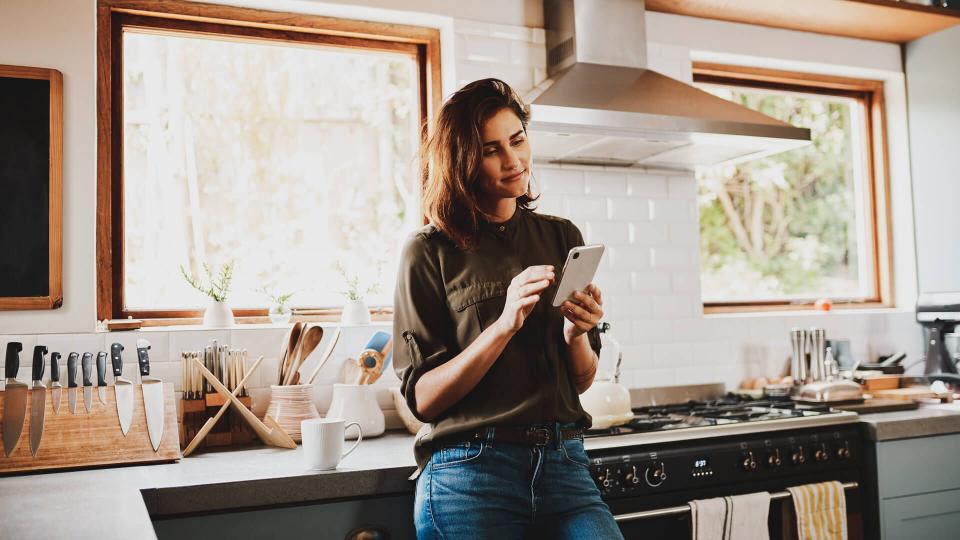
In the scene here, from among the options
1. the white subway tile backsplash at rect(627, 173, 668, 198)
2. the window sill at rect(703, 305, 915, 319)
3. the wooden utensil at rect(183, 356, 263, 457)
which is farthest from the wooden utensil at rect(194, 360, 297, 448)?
the window sill at rect(703, 305, 915, 319)

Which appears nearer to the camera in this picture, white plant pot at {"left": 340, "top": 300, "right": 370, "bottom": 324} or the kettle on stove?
the kettle on stove

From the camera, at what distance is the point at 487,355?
1602 millimetres

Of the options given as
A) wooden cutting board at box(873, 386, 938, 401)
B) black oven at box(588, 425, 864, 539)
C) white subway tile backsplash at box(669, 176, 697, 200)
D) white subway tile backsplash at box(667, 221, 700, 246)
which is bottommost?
black oven at box(588, 425, 864, 539)

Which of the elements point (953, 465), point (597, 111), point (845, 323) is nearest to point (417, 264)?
point (597, 111)

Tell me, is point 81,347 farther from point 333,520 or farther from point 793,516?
point 793,516

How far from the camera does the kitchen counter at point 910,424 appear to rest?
2523mm

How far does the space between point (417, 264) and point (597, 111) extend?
979mm

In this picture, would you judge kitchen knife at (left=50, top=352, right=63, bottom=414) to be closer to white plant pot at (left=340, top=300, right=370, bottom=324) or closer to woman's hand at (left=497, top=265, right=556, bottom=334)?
white plant pot at (left=340, top=300, right=370, bottom=324)

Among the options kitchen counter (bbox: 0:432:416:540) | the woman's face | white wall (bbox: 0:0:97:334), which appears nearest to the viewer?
kitchen counter (bbox: 0:432:416:540)

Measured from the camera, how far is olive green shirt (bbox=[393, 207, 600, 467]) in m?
1.68

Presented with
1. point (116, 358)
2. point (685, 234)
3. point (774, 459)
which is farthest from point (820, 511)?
point (116, 358)

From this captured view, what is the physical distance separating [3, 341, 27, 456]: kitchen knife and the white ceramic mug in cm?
73

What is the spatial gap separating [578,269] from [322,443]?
76 cm

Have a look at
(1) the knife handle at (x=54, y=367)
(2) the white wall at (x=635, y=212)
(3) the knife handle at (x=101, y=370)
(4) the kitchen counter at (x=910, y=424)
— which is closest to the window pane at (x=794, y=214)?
(2) the white wall at (x=635, y=212)
